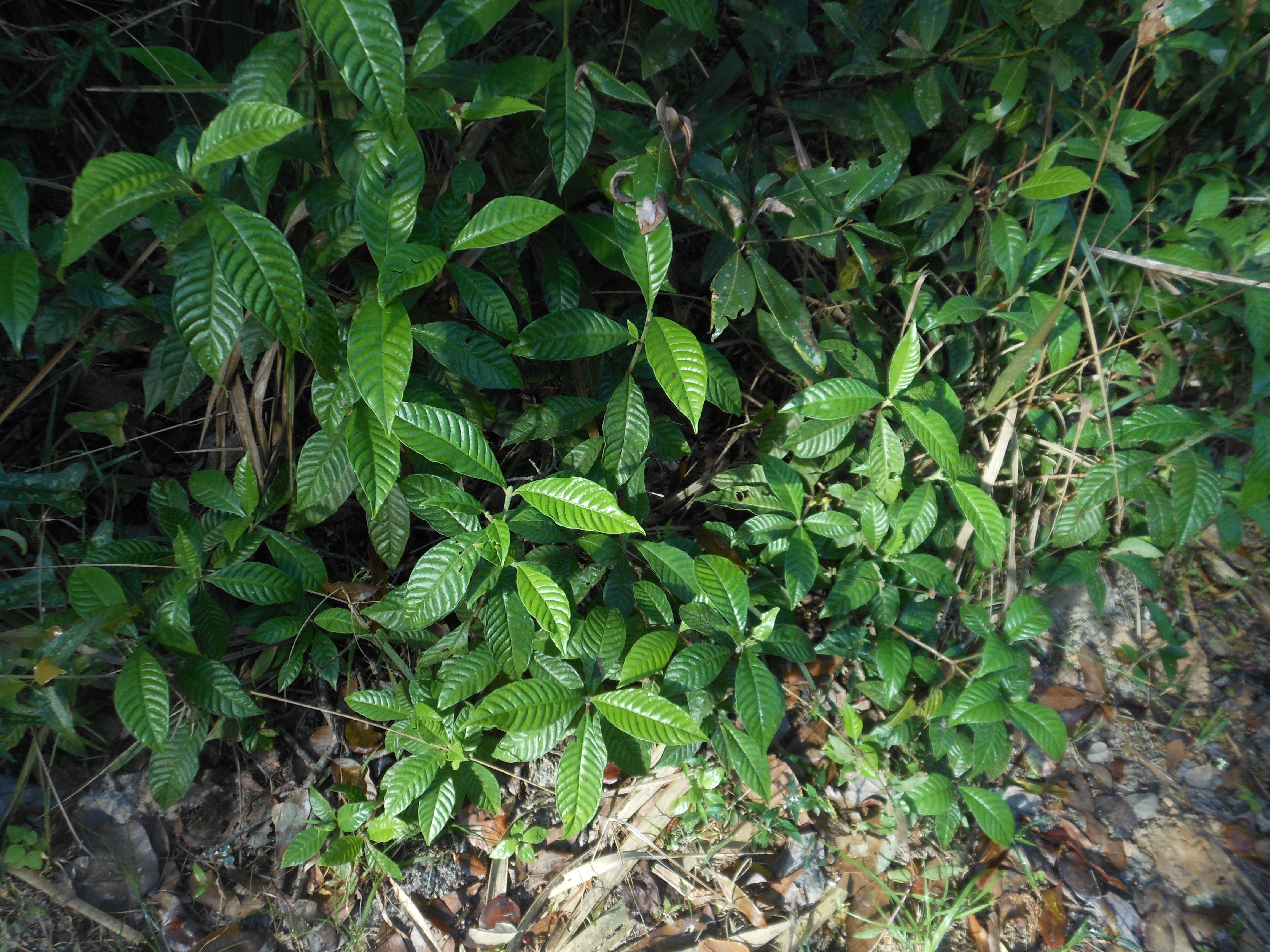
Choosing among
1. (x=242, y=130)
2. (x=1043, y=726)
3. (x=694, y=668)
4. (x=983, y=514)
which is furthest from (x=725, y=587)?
(x=242, y=130)

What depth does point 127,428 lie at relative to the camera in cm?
150

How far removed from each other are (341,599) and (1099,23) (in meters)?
2.12

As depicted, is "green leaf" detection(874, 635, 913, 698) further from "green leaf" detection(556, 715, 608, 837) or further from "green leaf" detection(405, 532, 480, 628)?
"green leaf" detection(405, 532, 480, 628)

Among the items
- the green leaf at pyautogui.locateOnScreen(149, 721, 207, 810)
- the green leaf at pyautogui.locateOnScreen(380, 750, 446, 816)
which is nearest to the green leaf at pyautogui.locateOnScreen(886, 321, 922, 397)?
the green leaf at pyautogui.locateOnScreen(380, 750, 446, 816)

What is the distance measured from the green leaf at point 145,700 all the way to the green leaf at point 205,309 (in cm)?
64

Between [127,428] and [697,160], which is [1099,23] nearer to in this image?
[697,160]

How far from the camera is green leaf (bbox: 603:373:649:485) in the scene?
130 centimetres

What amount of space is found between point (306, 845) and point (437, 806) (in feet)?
0.96

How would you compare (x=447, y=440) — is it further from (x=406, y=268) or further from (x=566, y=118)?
(x=566, y=118)

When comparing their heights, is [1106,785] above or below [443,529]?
below

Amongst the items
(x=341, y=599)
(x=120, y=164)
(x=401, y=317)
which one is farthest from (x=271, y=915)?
(x=120, y=164)

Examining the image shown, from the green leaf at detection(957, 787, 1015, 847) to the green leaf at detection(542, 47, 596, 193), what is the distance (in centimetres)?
169

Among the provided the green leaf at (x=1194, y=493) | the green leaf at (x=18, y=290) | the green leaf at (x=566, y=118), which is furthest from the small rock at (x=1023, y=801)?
the green leaf at (x=18, y=290)

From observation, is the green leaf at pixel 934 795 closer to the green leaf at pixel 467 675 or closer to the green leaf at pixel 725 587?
the green leaf at pixel 725 587
